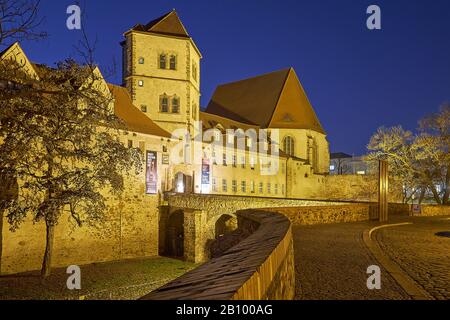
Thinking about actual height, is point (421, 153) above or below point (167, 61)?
below

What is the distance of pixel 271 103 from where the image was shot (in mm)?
58188

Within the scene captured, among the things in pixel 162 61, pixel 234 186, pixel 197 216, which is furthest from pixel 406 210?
pixel 162 61

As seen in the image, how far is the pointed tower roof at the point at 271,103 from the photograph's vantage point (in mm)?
57062

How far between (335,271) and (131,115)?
30.0 m

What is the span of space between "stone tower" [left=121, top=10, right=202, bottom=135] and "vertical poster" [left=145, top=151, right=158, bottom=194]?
6.16 meters

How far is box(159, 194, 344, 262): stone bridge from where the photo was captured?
28969 mm

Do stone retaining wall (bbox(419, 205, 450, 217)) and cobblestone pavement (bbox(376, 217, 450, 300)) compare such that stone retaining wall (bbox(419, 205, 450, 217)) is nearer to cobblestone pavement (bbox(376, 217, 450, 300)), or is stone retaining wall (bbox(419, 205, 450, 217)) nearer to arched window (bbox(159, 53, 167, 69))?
cobblestone pavement (bbox(376, 217, 450, 300))

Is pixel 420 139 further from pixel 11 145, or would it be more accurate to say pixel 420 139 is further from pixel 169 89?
pixel 11 145

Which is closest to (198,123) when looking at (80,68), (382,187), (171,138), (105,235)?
(171,138)

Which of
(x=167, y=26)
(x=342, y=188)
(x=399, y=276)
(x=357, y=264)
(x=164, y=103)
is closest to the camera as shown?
(x=399, y=276)

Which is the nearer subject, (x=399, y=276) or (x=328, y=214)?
(x=399, y=276)

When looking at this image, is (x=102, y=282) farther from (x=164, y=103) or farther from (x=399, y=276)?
(x=399, y=276)

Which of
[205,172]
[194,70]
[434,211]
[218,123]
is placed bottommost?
[434,211]
